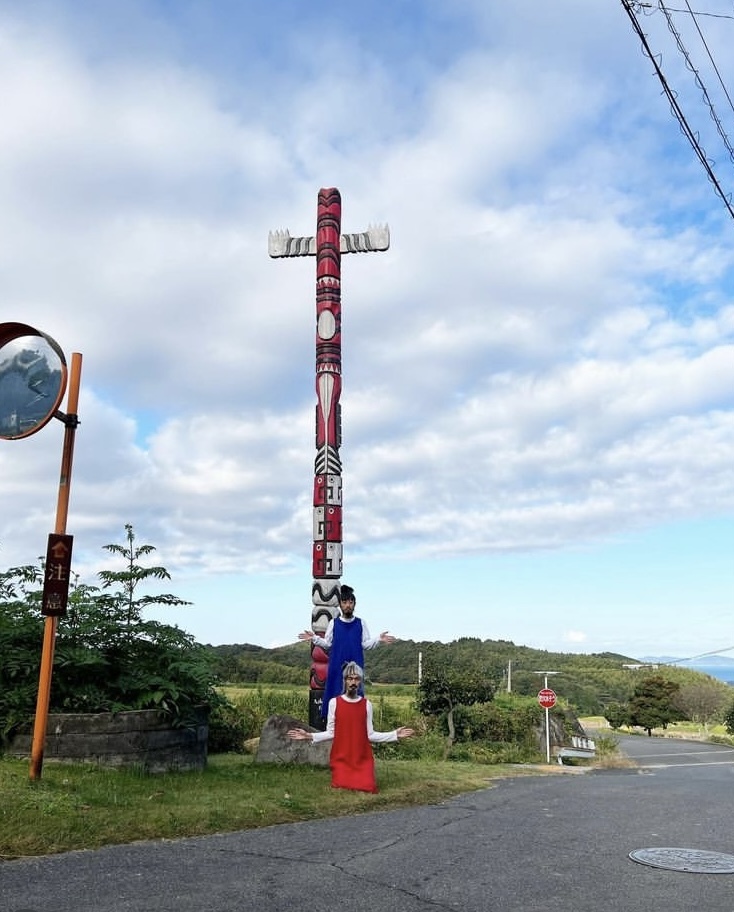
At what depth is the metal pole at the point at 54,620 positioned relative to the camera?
25.9 ft

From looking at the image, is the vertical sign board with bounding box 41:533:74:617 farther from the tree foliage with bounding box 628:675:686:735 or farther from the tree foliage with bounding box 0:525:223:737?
the tree foliage with bounding box 628:675:686:735

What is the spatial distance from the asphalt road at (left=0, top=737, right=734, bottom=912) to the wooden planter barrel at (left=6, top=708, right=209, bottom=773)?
2560 millimetres

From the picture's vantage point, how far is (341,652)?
1114cm

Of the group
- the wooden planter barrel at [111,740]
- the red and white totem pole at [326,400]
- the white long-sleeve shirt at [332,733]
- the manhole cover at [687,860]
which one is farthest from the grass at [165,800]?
the manhole cover at [687,860]

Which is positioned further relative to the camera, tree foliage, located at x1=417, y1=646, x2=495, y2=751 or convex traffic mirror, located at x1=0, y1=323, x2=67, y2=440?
tree foliage, located at x1=417, y1=646, x2=495, y2=751

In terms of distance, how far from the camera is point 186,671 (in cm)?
996

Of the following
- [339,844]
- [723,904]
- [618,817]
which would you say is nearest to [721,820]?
[618,817]

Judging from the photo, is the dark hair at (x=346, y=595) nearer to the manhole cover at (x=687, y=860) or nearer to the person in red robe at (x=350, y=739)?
the person in red robe at (x=350, y=739)

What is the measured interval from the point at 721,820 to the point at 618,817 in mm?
1071

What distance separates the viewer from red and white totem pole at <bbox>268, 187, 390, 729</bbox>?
13.2m

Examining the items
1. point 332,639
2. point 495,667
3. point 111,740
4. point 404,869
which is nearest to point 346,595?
point 332,639

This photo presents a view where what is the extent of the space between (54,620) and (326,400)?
721cm

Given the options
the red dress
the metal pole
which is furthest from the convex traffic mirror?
the red dress

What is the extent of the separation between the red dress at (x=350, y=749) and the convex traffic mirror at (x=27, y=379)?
4.57m
